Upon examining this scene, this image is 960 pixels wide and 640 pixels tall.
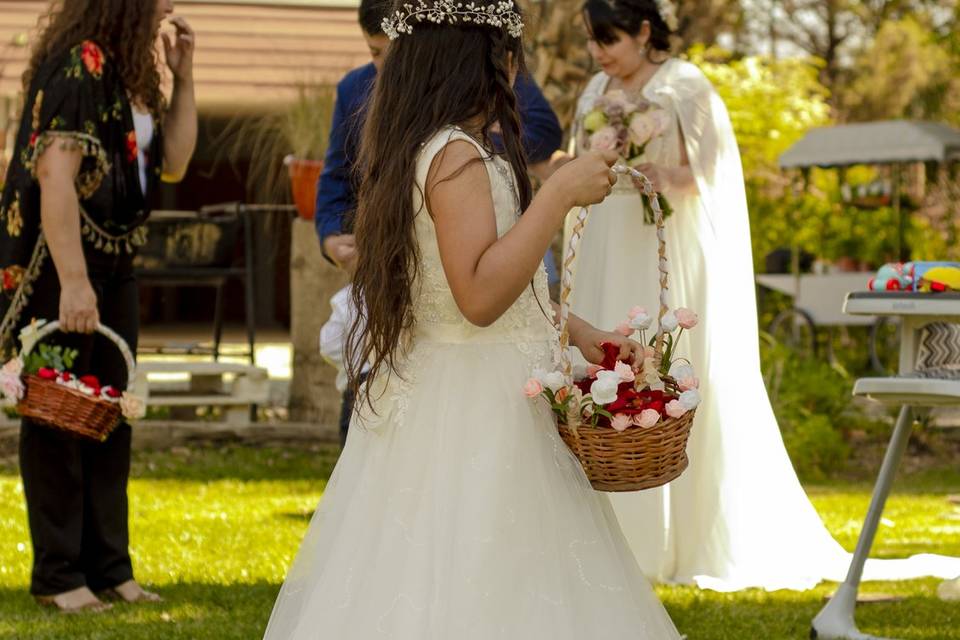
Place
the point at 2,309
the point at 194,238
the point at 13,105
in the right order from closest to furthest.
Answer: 1. the point at 2,309
2. the point at 194,238
3. the point at 13,105

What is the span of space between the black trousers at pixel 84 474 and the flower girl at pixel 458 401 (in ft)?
6.20

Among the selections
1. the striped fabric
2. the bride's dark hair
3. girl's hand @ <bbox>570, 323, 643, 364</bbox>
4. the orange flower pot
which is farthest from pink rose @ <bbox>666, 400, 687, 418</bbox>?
the orange flower pot

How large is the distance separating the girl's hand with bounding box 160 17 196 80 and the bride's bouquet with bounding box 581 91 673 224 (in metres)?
1.40

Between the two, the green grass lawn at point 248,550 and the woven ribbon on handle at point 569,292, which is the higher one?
the woven ribbon on handle at point 569,292

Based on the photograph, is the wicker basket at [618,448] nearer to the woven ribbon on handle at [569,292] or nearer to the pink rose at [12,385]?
the woven ribbon on handle at [569,292]

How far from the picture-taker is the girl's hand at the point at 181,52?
5.21 meters

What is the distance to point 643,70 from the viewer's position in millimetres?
5820

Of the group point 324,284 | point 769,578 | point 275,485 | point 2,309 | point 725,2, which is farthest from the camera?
point 725,2

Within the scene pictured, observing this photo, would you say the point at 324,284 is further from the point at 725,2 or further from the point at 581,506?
the point at 725,2

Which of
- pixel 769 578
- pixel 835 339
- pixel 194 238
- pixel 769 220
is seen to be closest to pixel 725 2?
pixel 769 220

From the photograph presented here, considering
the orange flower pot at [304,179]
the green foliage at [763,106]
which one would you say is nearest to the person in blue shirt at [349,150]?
the orange flower pot at [304,179]

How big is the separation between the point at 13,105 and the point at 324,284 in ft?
20.0

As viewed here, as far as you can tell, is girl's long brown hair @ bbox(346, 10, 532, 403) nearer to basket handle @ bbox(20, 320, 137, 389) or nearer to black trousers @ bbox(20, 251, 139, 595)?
basket handle @ bbox(20, 320, 137, 389)

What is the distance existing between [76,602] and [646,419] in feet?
8.49
